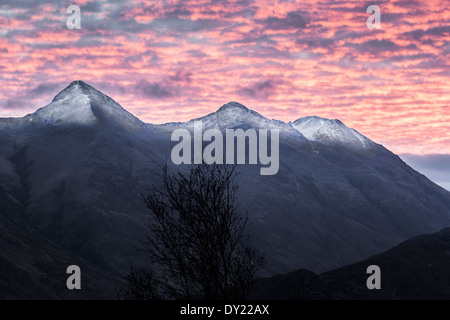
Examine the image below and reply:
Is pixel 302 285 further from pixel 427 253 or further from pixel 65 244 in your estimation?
pixel 65 244

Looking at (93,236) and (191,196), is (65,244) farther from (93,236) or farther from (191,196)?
(191,196)

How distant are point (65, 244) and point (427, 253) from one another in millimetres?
120860

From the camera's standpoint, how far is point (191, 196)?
63.1ft

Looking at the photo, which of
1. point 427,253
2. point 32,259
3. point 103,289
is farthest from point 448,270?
point 32,259

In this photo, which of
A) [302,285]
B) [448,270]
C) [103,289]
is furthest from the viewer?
[103,289]

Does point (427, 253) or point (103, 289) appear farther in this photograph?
point (103, 289)
